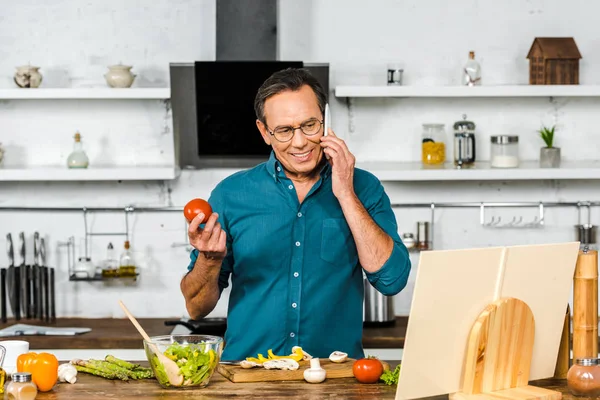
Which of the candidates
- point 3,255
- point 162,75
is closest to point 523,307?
point 162,75

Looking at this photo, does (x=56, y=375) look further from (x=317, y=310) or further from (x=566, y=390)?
(x=566, y=390)

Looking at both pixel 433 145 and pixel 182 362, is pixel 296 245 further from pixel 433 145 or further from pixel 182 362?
pixel 433 145

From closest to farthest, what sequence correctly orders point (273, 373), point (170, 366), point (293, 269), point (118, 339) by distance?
1. point (170, 366)
2. point (273, 373)
3. point (293, 269)
4. point (118, 339)

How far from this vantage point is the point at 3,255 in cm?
460

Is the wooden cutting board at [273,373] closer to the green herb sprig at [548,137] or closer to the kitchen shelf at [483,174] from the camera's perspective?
the kitchen shelf at [483,174]

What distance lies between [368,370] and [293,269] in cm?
49

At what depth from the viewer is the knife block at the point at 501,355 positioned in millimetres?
1985

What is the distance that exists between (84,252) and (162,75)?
40.5 inches

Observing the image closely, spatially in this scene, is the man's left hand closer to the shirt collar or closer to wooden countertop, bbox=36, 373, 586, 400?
the shirt collar

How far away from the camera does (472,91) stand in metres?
4.28

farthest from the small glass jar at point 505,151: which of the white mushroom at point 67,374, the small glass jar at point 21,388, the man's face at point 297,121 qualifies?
the small glass jar at point 21,388

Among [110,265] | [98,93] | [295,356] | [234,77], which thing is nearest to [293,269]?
[295,356]

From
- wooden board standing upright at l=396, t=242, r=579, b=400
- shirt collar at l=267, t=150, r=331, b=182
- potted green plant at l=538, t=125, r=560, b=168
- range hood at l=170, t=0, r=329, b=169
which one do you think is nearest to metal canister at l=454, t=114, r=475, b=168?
potted green plant at l=538, t=125, r=560, b=168

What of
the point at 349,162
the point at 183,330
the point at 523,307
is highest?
the point at 349,162
